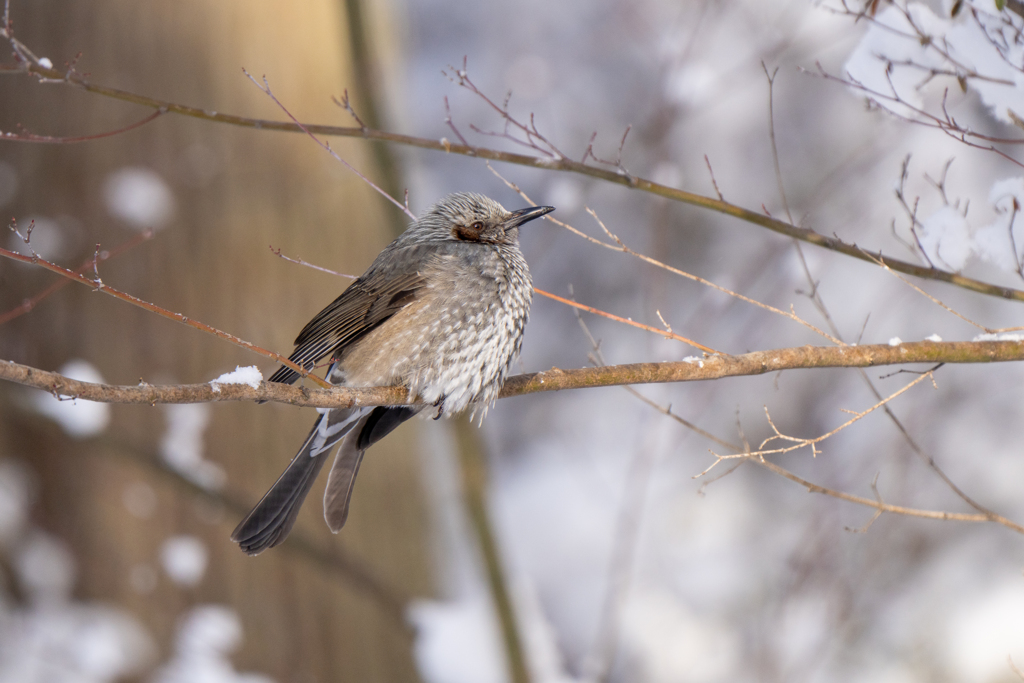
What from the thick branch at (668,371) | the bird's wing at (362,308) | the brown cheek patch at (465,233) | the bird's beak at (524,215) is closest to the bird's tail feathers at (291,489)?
the bird's wing at (362,308)

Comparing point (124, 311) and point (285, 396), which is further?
point (124, 311)

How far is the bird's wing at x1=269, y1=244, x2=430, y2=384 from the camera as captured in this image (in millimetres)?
2887

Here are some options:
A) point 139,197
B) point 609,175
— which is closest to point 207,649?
point 139,197

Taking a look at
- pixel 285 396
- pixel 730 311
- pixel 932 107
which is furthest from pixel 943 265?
pixel 730 311

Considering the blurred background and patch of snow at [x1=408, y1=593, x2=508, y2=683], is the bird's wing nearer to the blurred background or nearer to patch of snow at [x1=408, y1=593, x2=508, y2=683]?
the blurred background

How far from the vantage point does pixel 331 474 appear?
9.66 ft

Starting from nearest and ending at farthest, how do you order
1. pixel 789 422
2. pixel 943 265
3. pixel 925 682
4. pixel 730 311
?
pixel 943 265 → pixel 925 682 → pixel 789 422 → pixel 730 311

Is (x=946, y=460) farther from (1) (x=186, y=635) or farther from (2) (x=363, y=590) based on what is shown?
(1) (x=186, y=635)

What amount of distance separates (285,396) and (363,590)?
2451mm

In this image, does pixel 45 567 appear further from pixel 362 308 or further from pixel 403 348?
pixel 403 348

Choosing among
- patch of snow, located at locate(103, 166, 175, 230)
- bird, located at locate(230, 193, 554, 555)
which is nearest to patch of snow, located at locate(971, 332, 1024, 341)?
bird, located at locate(230, 193, 554, 555)

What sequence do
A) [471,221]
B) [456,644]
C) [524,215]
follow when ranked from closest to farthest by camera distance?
[524,215]
[471,221]
[456,644]

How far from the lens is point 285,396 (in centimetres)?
204

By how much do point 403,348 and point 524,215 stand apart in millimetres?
805
